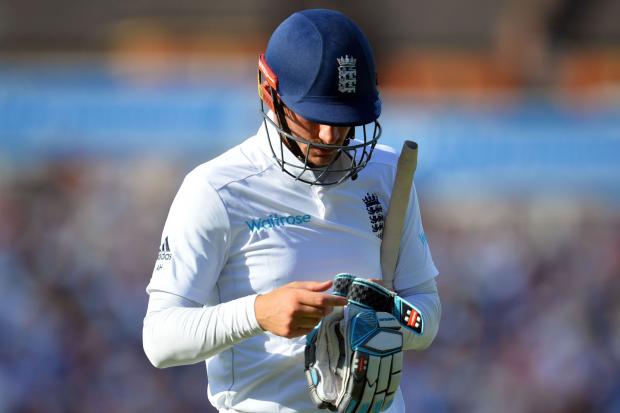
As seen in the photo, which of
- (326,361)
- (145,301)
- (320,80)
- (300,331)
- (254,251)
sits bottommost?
(145,301)

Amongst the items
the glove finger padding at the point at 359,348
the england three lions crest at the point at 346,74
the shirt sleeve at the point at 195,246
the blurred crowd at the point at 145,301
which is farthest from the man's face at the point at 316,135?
the blurred crowd at the point at 145,301

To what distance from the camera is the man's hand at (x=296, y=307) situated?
2496mm

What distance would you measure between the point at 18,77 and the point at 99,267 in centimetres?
206

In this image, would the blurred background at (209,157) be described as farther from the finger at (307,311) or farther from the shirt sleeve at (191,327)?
the finger at (307,311)

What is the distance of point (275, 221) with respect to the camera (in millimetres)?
2869

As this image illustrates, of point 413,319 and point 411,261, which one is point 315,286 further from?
point 411,261

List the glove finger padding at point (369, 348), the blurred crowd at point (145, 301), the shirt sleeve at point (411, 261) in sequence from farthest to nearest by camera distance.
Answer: the blurred crowd at point (145, 301) → the shirt sleeve at point (411, 261) → the glove finger padding at point (369, 348)

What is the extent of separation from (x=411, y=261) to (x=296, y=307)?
26.1 inches

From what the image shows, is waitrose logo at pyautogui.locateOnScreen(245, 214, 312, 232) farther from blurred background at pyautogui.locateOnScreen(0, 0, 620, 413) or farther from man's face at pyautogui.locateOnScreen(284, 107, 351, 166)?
blurred background at pyautogui.locateOnScreen(0, 0, 620, 413)

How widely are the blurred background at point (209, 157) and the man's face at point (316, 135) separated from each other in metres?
6.54

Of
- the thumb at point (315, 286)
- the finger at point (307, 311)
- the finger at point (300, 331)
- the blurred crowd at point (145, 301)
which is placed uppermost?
the thumb at point (315, 286)

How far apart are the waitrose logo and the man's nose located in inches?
8.3

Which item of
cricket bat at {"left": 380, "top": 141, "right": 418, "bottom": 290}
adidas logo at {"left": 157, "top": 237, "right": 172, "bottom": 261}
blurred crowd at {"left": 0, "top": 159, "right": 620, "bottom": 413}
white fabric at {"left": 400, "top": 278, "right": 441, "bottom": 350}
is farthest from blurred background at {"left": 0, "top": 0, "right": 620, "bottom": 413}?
adidas logo at {"left": 157, "top": 237, "right": 172, "bottom": 261}

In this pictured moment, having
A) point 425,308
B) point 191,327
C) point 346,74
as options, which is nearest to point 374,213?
point 425,308
